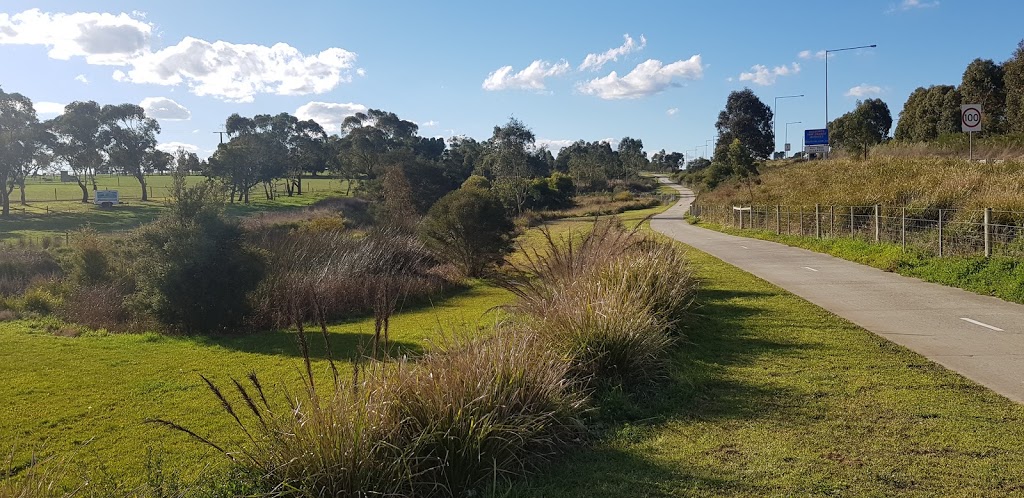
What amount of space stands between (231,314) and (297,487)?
12.4 metres

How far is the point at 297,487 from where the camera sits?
15.1ft

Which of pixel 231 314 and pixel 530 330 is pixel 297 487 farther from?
pixel 231 314

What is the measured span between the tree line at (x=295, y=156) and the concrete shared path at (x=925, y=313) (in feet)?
89.9

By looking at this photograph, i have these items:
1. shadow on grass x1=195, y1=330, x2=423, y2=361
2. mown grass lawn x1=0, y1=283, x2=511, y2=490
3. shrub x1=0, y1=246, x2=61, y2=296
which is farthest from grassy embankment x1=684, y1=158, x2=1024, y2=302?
shrub x1=0, y1=246, x2=61, y2=296

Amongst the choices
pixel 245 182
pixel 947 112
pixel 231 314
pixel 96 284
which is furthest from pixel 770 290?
pixel 245 182

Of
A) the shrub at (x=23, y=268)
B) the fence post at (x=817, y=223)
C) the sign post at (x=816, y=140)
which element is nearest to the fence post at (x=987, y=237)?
the fence post at (x=817, y=223)

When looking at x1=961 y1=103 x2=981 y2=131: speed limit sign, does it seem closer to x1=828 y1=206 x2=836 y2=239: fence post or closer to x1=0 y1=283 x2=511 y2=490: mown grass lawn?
x1=828 y1=206 x2=836 y2=239: fence post

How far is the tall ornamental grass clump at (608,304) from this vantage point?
773 centimetres

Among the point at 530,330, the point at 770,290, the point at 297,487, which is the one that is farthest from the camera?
the point at 770,290

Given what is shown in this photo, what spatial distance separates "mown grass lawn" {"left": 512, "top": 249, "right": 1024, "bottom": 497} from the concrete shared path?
0.47m

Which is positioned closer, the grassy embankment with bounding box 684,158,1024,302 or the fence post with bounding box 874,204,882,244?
the grassy embankment with bounding box 684,158,1024,302

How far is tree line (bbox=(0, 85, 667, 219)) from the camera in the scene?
61.5 m

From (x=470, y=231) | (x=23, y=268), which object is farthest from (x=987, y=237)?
(x=23, y=268)

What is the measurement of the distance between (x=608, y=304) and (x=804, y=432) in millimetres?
2870
